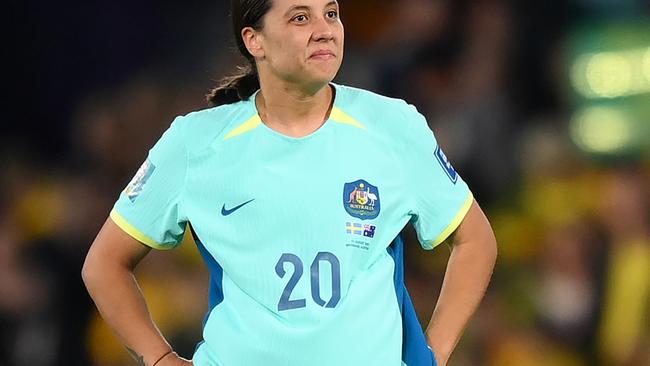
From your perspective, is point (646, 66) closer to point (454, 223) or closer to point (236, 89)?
point (454, 223)

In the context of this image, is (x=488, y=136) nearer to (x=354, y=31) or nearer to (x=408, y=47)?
(x=408, y=47)

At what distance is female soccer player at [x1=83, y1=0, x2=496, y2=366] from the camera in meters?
3.38

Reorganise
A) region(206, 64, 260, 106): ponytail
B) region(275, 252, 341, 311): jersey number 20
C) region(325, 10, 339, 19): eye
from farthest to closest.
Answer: region(206, 64, 260, 106): ponytail
region(325, 10, 339, 19): eye
region(275, 252, 341, 311): jersey number 20

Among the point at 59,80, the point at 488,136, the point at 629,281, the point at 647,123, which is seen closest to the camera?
the point at 629,281

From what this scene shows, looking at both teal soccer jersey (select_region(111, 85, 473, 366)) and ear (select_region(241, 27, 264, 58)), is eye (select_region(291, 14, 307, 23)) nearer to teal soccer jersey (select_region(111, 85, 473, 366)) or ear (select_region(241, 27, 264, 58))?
ear (select_region(241, 27, 264, 58))

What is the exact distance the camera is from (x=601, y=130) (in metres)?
7.91

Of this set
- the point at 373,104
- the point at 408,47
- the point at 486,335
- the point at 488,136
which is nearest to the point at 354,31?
the point at 408,47

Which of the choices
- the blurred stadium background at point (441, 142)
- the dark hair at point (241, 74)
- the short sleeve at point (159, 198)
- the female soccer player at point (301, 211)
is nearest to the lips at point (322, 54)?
the female soccer player at point (301, 211)

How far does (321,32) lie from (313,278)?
61cm

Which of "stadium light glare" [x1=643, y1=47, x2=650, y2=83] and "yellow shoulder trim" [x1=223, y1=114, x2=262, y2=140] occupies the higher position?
"yellow shoulder trim" [x1=223, y1=114, x2=262, y2=140]

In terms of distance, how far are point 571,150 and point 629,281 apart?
1.20 m

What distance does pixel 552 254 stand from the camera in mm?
6922

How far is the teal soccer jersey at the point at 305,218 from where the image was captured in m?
3.37

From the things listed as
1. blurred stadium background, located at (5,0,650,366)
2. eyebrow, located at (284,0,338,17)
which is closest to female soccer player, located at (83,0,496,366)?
eyebrow, located at (284,0,338,17)
